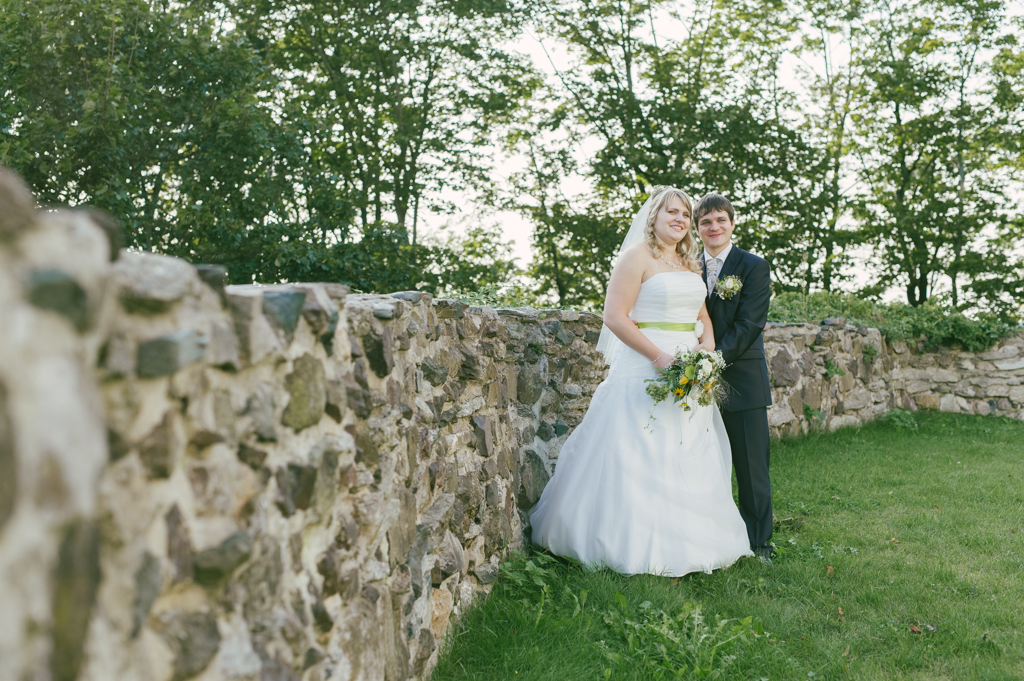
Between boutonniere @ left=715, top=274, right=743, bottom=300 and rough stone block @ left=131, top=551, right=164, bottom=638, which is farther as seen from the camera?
boutonniere @ left=715, top=274, right=743, bottom=300

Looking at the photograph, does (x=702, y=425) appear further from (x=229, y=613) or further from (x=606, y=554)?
(x=229, y=613)

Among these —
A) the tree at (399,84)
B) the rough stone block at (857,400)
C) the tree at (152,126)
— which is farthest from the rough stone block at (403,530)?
the tree at (399,84)

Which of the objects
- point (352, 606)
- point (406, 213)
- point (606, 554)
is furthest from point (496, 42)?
point (352, 606)

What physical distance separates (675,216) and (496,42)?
15.0m

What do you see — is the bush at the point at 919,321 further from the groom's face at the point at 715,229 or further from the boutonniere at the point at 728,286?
the boutonniere at the point at 728,286

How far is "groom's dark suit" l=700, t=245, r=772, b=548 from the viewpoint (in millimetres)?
4805

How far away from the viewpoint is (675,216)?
4504 millimetres

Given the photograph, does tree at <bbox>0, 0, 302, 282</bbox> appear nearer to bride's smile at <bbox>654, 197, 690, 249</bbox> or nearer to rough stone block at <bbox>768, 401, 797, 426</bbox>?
rough stone block at <bbox>768, 401, 797, 426</bbox>

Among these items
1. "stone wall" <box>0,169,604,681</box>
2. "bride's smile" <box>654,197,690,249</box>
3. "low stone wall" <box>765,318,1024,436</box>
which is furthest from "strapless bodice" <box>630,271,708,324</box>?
"low stone wall" <box>765,318,1024,436</box>

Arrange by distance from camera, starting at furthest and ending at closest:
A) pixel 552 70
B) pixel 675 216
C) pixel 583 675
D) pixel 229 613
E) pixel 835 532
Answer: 1. pixel 552 70
2. pixel 835 532
3. pixel 675 216
4. pixel 583 675
5. pixel 229 613

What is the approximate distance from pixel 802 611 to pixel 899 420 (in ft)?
24.1

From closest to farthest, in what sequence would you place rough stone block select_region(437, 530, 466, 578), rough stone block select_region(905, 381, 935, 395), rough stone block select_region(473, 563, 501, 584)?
rough stone block select_region(437, 530, 466, 578) → rough stone block select_region(473, 563, 501, 584) → rough stone block select_region(905, 381, 935, 395)

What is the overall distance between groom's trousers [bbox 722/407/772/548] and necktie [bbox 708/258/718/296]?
83 cm

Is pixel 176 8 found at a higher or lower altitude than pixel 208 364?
higher
